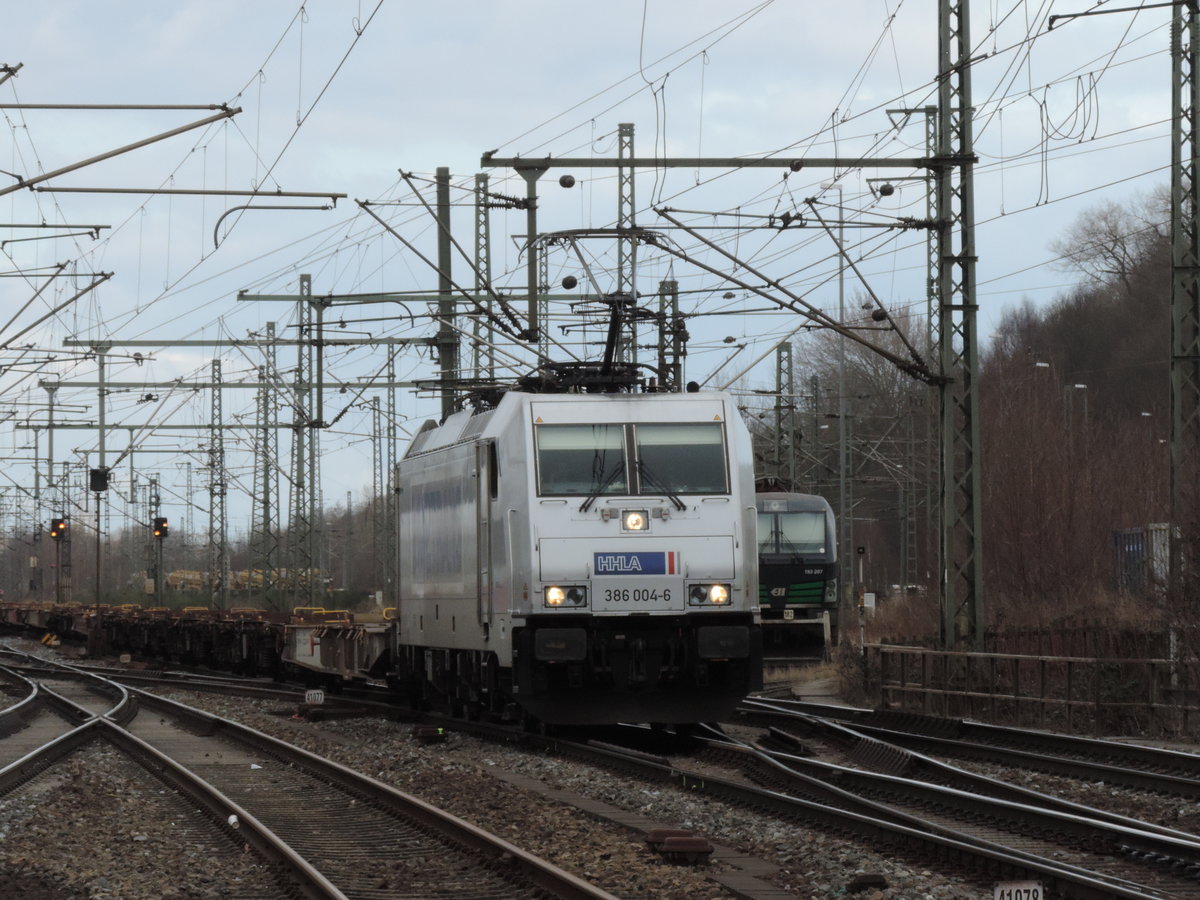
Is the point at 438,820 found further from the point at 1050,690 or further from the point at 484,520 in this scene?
the point at 1050,690

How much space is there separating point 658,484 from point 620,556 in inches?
35.8

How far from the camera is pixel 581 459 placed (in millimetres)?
17672

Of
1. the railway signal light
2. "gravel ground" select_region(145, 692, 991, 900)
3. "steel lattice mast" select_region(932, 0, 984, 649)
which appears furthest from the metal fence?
the railway signal light

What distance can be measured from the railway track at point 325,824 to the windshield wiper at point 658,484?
425 centimetres

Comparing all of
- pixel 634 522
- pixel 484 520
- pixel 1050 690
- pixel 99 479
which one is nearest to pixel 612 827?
pixel 634 522

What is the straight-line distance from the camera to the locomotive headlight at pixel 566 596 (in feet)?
55.8

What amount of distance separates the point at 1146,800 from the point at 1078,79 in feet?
33.8

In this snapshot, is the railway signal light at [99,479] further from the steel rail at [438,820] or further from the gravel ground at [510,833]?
the gravel ground at [510,833]

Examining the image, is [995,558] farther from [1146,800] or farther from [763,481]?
[1146,800]

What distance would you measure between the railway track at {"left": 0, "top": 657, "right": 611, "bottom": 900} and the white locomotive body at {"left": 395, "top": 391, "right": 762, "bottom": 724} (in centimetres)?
256

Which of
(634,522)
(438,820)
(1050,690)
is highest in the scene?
(634,522)

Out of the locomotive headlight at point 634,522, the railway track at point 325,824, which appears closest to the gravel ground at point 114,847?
the railway track at point 325,824

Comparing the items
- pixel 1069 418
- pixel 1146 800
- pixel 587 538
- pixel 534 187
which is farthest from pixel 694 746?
pixel 1069 418

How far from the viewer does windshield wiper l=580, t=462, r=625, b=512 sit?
17344 millimetres
